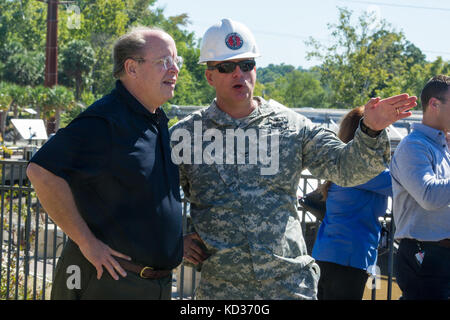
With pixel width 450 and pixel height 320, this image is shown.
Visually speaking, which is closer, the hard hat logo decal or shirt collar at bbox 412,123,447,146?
the hard hat logo decal

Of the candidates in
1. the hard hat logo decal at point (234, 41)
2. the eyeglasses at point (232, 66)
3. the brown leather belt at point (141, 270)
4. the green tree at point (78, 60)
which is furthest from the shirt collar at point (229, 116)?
the green tree at point (78, 60)

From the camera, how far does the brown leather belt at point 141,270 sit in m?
2.28

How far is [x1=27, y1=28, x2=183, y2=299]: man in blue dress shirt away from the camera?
2.22 m

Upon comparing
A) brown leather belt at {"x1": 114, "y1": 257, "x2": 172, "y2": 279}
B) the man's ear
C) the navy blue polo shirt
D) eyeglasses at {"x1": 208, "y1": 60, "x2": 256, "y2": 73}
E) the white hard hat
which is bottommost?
brown leather belt at {"x1": 114, "y1": 257, "x2": 172, "y2": 279}

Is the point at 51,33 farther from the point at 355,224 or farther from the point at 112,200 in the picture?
the point at 112,200

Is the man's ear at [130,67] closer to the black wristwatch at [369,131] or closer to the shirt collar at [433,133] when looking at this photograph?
the black wristwatch at [369,131]

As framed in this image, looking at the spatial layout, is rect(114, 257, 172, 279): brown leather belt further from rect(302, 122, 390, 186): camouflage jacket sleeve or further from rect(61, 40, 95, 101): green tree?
rect(61, 40, 95, 101): green tree

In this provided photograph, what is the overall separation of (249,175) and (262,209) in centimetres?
17

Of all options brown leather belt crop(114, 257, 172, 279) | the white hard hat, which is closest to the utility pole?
the white hard hat

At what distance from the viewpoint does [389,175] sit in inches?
138

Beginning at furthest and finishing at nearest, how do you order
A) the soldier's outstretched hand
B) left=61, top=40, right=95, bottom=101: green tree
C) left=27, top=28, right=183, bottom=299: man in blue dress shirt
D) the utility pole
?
left=61, top=40, right=95, bottom=101: green tree, the utility pole, the soldier's outstretched hand, left=27, top=28, right=183, bottom=299: man in blue dress shirt

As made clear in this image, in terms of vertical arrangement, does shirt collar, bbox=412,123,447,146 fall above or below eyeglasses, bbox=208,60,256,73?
below

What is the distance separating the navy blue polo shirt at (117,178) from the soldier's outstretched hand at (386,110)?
35.9 inches
